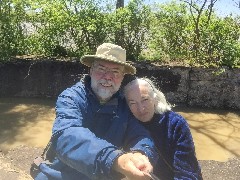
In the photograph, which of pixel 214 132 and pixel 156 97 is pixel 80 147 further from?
pixel 214 132

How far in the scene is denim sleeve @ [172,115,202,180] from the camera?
8.96ft

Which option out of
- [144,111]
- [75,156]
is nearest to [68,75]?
[144,111]

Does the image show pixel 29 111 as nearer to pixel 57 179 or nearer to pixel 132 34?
pixel 132 34

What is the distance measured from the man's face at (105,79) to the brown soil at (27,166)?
120 inches

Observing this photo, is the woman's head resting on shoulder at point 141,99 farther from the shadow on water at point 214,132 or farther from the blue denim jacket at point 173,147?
the shadow on water at point 214,132

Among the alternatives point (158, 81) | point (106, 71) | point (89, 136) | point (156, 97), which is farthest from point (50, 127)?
point (89, 136)

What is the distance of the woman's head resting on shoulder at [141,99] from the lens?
2645mm

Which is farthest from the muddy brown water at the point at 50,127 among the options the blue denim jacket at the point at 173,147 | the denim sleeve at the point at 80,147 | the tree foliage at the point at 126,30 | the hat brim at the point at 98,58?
the denim sleeve at the point at 80,147

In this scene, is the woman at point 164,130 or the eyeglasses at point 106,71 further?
the woman at point 164,130

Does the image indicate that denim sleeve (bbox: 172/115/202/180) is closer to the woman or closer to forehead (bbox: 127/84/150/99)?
the woman

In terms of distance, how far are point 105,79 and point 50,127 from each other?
4945 mm

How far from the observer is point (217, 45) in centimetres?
888

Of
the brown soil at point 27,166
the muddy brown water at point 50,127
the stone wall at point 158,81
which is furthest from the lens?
the stone wall at point 158,81

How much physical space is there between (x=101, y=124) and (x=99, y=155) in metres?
0.58
